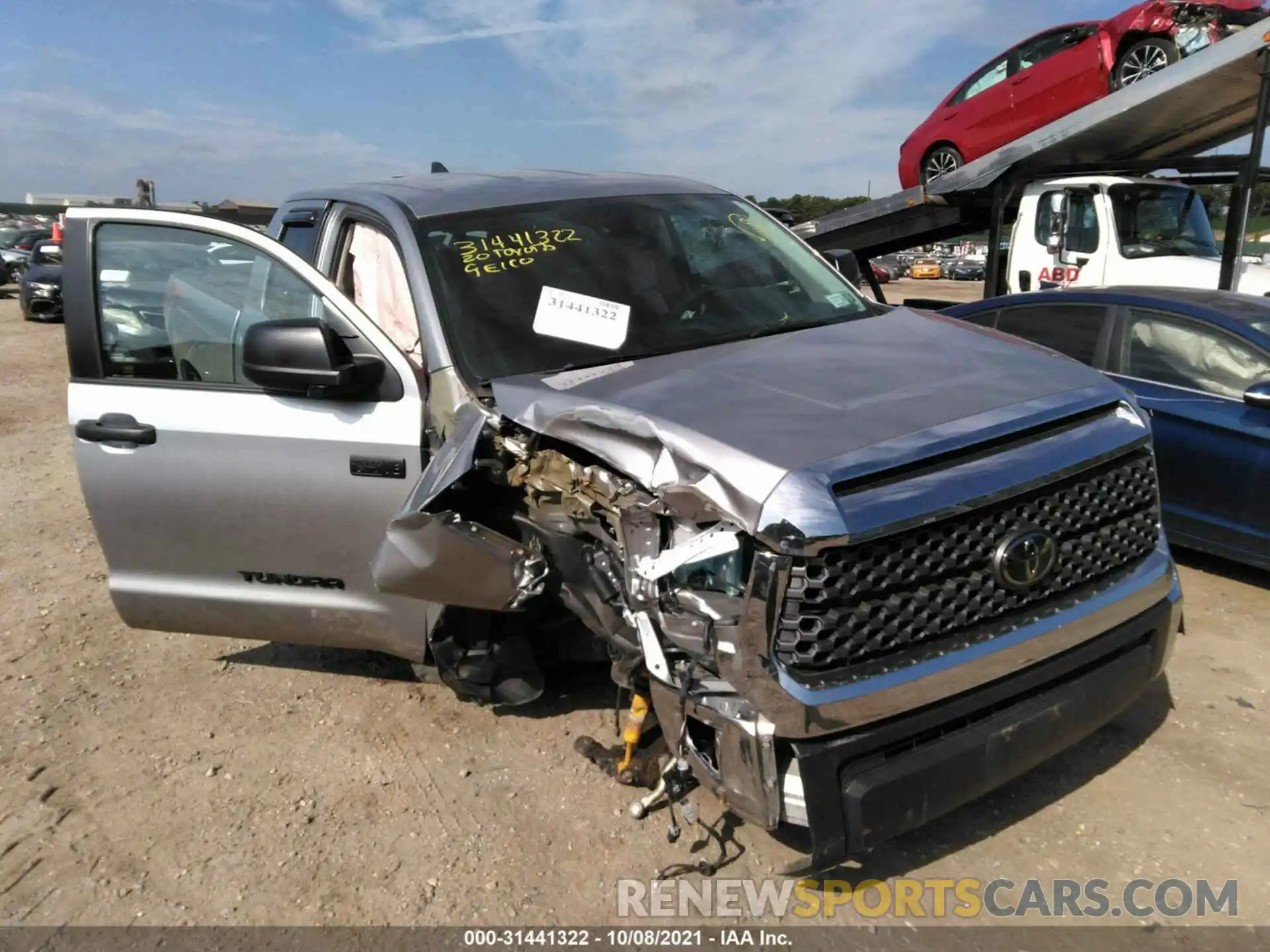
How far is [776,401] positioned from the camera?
2.63m

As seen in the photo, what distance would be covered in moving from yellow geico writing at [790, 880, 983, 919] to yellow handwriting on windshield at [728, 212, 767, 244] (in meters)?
2.61

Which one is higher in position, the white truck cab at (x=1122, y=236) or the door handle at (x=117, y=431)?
the white truck cab at (x=1122, y=236)

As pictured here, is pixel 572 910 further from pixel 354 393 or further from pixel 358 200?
pixel 358 200

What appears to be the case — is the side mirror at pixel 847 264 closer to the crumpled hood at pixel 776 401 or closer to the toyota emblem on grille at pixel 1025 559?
the crumpled hood at pixel 776 401

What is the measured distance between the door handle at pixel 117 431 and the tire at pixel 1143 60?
28.5 ft

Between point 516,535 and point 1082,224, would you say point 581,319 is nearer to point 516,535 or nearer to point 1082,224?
point 516,535

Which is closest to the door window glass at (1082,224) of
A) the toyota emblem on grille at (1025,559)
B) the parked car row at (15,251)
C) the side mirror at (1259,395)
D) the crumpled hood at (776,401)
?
the side mirror at (1259,395)

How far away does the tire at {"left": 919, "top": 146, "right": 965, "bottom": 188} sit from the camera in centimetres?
1078

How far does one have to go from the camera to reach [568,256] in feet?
12.0

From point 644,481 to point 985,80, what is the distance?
9862 millimetres

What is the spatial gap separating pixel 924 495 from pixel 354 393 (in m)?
1.92

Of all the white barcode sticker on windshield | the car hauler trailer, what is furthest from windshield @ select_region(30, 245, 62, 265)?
the white barcode sticker on windshield

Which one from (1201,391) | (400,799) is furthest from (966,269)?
(400,799)

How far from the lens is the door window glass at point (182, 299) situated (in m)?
3.59
